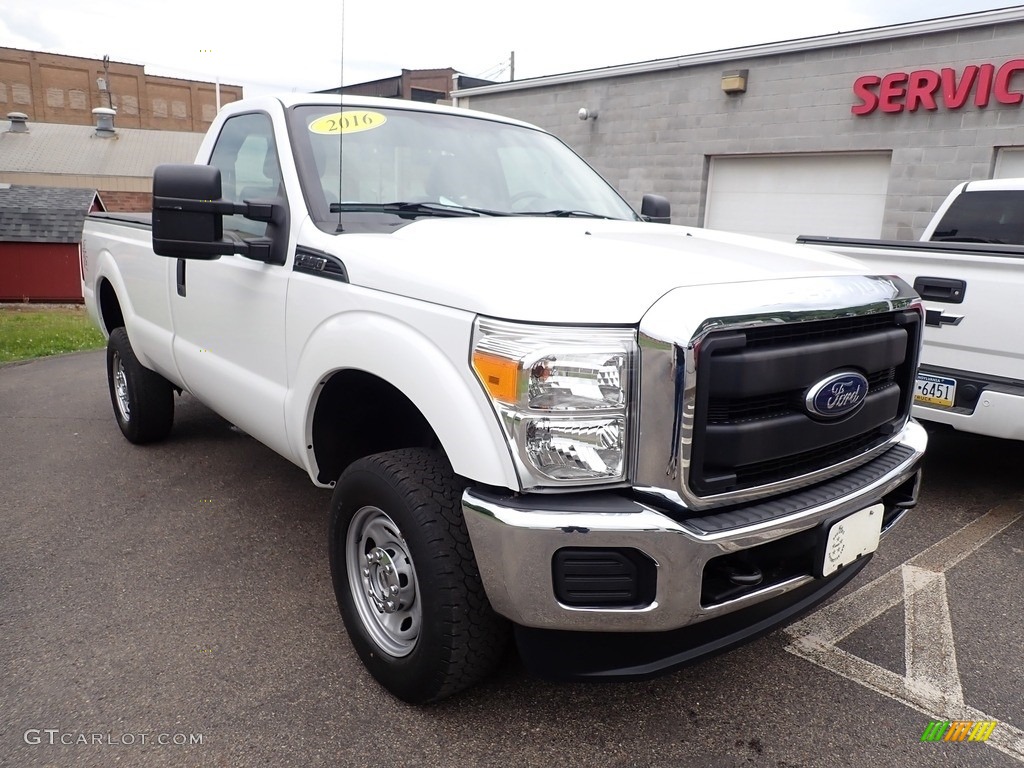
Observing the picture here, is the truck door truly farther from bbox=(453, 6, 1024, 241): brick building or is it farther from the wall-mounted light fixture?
the wall-mounted light fixture

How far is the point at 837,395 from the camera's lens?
230 centimetres

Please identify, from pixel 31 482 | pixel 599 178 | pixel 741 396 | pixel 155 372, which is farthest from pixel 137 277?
pixel 741 396

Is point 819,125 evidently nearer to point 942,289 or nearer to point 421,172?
point 942,289

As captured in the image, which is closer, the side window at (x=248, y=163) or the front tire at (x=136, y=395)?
the side window at (x=248, y=163)

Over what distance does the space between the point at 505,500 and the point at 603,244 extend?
39.1 inches

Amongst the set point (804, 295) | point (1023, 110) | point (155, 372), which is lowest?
point (155, 372)

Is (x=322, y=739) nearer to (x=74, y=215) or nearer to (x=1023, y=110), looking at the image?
(x=1023, y=110)

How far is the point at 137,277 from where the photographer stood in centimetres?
462

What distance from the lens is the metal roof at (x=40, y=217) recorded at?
2062 cm

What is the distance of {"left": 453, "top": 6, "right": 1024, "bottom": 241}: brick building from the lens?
33.3 feet

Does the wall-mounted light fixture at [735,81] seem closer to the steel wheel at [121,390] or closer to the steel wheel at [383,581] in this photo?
the steel wheel at [121,390]

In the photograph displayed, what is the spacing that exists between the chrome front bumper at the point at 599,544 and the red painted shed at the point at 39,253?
863 inches

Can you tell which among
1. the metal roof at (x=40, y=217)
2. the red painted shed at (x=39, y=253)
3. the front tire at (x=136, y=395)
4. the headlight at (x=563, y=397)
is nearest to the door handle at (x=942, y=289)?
the headlight at (x=563, y=397)

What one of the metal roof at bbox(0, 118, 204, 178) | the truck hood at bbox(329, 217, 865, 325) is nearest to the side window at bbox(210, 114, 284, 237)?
the truck hood at bbox(329, 217, 865, 325)
